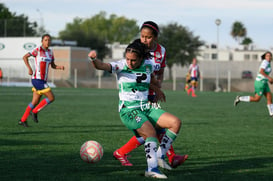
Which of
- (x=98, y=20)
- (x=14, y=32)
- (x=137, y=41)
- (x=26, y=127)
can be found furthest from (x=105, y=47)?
(x=137, y=41)

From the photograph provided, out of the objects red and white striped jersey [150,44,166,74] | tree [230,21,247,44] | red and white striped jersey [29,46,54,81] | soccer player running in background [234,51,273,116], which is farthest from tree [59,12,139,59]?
Result: red and white striped jersey [150,44,166,74]

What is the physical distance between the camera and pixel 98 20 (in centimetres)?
15012

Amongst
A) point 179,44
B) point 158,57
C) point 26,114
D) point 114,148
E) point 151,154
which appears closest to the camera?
point 151,154

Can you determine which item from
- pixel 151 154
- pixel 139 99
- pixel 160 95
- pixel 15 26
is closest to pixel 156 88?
pixel 160 95

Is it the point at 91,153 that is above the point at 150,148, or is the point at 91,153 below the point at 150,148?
below

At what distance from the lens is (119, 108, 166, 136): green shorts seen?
23.3 feet

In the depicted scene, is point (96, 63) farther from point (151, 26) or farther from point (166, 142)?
point (166, 142)

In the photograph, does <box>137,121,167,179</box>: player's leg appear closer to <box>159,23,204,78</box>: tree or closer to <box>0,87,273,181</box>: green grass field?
<box>0,87,273,181</box>: green grass field

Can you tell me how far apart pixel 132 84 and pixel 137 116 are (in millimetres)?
435

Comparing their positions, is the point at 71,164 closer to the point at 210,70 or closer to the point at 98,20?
the point at 210,70

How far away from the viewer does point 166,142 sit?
7.48 meters

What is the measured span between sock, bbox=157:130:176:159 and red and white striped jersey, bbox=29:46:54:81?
24.5 feet

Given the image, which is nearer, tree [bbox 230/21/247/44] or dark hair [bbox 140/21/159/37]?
dark hair [bbox 140/21/159/37]

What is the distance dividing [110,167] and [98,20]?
473 feet
